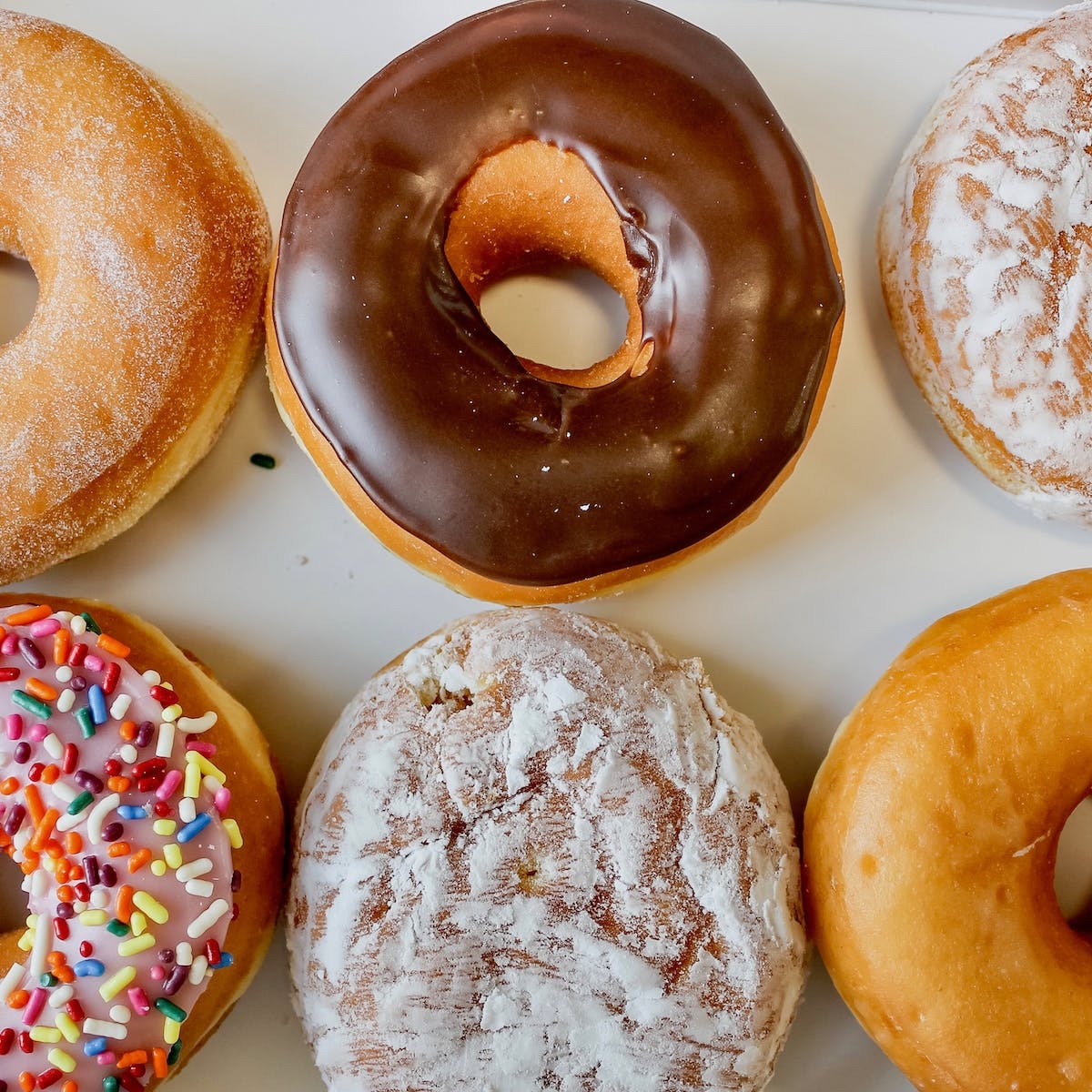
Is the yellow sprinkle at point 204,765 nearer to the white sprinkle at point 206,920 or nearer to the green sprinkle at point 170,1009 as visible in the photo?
the white sprinkle at point 206,920

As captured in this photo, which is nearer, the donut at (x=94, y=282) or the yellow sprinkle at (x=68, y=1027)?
the yellow sprinkle at (x=68, y=1027)

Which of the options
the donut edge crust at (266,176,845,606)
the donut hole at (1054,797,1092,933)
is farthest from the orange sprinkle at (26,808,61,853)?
the donut hole at (1054,797,1092,933)

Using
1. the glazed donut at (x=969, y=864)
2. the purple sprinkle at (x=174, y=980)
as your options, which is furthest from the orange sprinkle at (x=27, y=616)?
the glazed donut at (x=969, y=864)

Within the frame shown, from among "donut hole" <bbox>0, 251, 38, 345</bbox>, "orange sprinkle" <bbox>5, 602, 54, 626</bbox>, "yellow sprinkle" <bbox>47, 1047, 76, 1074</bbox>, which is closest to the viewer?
"yellow sprinkle" <bbox>47, 1047, 76, 1074</bbox>

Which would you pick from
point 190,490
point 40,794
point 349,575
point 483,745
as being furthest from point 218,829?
point 190,490

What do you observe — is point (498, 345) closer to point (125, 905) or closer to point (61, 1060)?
point (125, 905)

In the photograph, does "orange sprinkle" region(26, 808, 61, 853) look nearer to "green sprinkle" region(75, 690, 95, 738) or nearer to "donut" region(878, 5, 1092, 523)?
"green sprinkle" region(75, 690, 95, 738)
